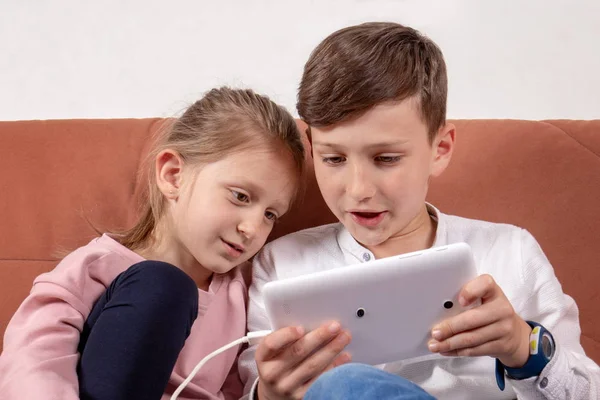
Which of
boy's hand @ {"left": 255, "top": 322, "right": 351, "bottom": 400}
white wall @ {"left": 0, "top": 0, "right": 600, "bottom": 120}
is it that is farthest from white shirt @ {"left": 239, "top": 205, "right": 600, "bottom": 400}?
white wall @ {"left": 0, "top": 0, "right": 600, "bottom": 120}

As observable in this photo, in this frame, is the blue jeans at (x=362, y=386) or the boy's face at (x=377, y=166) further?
the boy's face at (x=377, y=166)

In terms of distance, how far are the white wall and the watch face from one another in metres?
0.71

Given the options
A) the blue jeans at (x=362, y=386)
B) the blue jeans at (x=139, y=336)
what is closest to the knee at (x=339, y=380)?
the blue jeans at (x=362, y=386)

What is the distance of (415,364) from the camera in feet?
3.50

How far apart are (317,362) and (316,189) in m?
0.45

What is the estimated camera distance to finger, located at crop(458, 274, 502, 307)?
86cm

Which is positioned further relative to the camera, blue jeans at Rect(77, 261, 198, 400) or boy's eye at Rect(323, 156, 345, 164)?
boy's eye at Rect(323, 156, 345, 164)

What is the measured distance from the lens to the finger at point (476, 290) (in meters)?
0.86

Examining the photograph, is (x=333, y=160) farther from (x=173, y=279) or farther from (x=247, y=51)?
(x=247, y=51)

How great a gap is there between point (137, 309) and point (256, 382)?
0.69ft

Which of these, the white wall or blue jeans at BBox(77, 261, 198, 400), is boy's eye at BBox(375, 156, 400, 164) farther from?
the white wall

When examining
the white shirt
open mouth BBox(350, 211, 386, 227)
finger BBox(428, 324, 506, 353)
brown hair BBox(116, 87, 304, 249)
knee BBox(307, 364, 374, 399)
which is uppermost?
brown hair BBox(116, 87, 304, 249)

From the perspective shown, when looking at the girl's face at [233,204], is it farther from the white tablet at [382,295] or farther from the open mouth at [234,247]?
the white tablet at [382,295]

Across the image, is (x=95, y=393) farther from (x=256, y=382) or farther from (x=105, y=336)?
(x=256, y=382)
